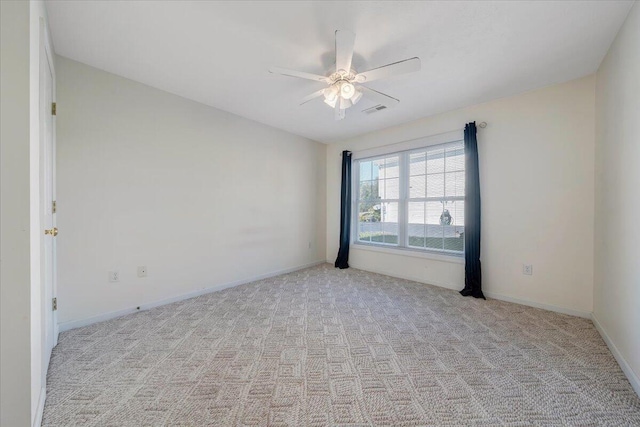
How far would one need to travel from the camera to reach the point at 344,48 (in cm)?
176

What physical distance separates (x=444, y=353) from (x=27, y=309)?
100 inches

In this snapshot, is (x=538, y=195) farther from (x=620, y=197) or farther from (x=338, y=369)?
(x=338, y=369)

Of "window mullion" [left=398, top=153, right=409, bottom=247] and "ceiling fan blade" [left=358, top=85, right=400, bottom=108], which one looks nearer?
"ceiling fan blade" [left=358, top=85, right=400, bottom=108]

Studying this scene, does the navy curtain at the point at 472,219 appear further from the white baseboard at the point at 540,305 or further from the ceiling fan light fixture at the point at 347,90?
the ceiling fan light fixture at the point at 347,90

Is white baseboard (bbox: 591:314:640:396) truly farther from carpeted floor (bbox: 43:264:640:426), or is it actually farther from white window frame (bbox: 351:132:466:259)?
white window frame (bbox: 351:132:466:259)

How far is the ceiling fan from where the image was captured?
174 cm

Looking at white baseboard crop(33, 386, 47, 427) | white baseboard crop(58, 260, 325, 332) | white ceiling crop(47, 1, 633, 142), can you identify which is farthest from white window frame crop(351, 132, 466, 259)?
white baseboard crop(33, 386, 47, 427)

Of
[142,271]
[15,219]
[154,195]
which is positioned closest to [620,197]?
[15,219]

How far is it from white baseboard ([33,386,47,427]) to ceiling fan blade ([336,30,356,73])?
107 inches

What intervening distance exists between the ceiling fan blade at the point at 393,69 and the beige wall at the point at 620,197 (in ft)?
4.56

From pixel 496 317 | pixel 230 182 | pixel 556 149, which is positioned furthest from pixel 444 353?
A: pixel 230 182

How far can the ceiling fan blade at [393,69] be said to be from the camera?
1782 mm

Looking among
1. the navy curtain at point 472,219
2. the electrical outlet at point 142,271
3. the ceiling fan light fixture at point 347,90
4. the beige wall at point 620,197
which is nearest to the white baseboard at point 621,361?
the beige wall at point 620,197

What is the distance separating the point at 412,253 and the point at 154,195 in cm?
359
